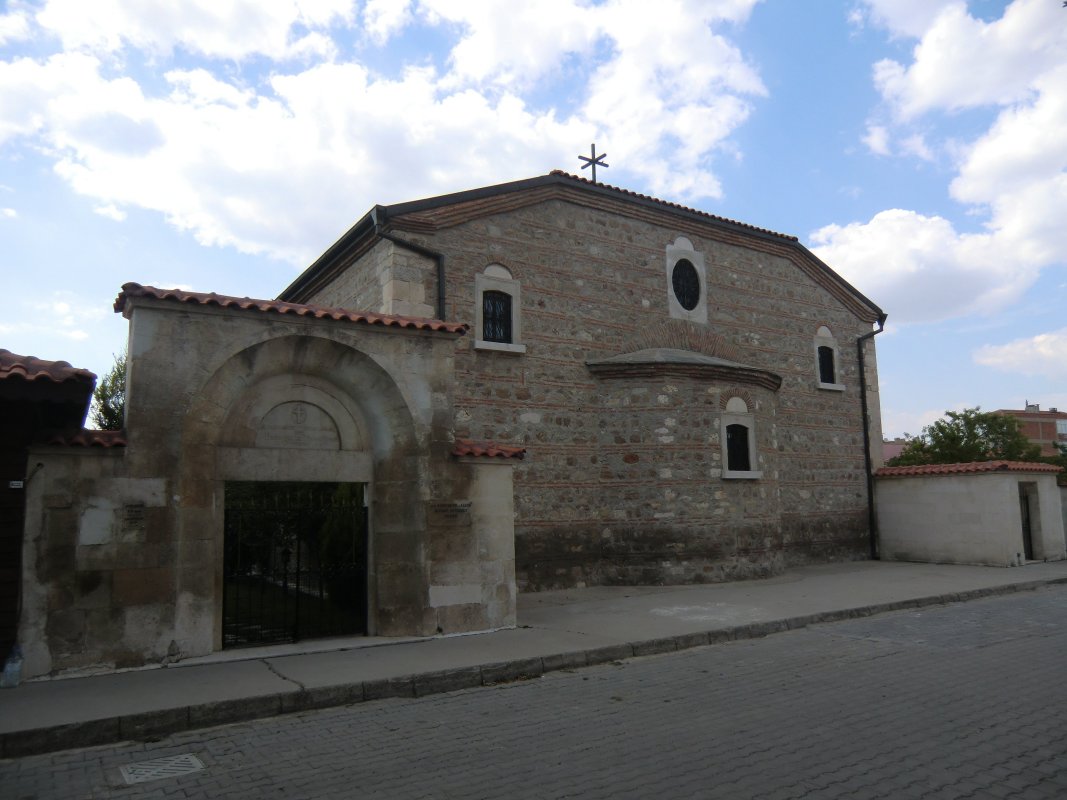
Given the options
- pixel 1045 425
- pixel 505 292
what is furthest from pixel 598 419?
pixel 1045 425

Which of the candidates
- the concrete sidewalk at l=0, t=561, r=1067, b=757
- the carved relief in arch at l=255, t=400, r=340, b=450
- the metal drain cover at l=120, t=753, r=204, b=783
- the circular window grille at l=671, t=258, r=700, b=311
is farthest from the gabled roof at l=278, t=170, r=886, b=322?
the metal drain cover at l=120, t=753, r=204, b=783

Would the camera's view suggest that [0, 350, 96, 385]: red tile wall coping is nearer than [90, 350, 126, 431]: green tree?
Yes

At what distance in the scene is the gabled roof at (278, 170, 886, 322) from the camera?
1266 centimetres

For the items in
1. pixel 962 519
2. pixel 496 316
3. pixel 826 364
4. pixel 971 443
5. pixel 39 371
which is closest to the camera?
pixel 39 371

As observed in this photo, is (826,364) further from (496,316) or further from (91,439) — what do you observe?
(91,439)

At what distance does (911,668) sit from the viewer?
7.39m

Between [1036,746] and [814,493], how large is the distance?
12805 mm

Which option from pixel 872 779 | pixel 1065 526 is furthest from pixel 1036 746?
pixel 1065 526

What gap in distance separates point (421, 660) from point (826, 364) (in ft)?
47.2

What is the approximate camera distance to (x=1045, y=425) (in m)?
63.6

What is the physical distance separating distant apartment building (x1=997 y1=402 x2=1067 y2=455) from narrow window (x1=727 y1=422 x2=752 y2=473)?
194 feet

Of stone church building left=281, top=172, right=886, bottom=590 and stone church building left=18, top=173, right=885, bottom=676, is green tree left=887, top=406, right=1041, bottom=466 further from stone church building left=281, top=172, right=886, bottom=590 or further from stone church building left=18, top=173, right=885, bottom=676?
stone church building left=281, top=172, right=886, bottom=590

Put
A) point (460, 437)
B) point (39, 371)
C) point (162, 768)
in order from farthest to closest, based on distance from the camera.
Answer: point (460, 437) → point (39, 371) → point (162, 768)

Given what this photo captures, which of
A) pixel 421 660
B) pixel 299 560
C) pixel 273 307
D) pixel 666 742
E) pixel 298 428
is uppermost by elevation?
pixel 273 307
